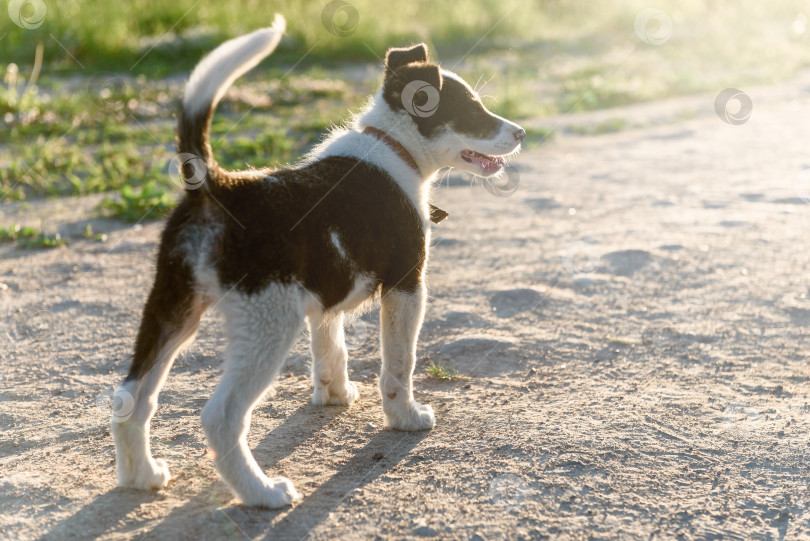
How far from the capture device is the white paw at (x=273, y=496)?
3.24m

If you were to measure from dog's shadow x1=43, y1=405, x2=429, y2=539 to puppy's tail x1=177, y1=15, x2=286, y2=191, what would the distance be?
1287mm

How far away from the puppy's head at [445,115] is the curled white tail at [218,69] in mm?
1064

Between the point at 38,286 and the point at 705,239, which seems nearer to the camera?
the point at 38,286

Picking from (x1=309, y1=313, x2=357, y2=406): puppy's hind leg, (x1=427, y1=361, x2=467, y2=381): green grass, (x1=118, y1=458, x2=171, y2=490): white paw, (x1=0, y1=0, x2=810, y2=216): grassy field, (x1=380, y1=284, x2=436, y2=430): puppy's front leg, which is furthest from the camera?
(x1=0, y1=0, x2=810, y2=216): grassy field

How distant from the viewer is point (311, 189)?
11.4 feet

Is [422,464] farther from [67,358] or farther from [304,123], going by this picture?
[304,123]

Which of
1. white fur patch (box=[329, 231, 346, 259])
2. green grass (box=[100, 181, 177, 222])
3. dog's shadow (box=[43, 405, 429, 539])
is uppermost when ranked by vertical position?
white fur patch (box=[329, 231, 346, 259])

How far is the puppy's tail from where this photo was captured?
310cm

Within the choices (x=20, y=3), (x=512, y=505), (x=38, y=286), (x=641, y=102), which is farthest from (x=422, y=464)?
(x=20, y=3)

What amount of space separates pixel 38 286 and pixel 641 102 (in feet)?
32.7

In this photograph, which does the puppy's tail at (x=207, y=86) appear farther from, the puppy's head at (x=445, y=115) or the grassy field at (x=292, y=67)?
the grassy field at (x=292, y=67)

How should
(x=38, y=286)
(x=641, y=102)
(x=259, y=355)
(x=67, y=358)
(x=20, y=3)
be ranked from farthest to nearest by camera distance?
(x=20, y=3)
(x=641, y=102)
(x=38, y=286)
(x=67, y=358)
(x=259, y=355)

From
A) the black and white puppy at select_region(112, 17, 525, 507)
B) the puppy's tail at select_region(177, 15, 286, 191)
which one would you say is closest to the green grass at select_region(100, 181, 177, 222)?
the black and white puppy at select_region(112, 17, 525, 507)

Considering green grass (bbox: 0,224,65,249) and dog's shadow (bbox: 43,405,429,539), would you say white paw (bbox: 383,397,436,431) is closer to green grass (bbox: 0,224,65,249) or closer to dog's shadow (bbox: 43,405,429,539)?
dog's shadow (bbox: 43,405,429,539)
